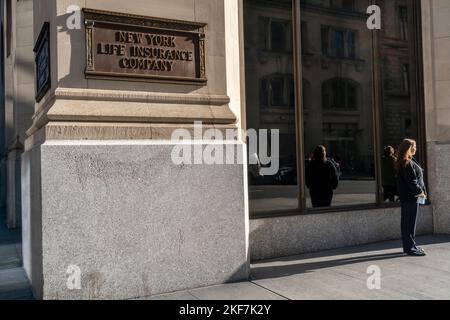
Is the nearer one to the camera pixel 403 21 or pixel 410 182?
pixel 410 182

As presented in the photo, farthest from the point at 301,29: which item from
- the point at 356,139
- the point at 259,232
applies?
the point at 259,232

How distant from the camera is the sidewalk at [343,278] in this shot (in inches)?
200

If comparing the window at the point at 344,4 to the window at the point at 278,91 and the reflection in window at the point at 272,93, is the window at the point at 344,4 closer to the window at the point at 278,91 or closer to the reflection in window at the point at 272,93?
the reflection in window at the point at 272,93

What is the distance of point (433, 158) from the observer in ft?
29.6

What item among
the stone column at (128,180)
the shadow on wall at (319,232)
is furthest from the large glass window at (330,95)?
the stone column at (128,180)

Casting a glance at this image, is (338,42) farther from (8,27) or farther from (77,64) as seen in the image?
(8,27)

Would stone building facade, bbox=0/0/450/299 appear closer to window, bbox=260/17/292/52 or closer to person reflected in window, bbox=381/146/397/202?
window, bbox=260/17/292/52

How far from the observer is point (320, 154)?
7.96 meters

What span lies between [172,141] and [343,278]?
2.94 meters

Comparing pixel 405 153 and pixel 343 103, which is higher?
pixel 343 103

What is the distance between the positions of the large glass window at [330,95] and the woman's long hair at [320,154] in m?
0.02

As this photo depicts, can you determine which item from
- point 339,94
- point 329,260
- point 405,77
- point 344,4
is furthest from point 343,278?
point 344,4
